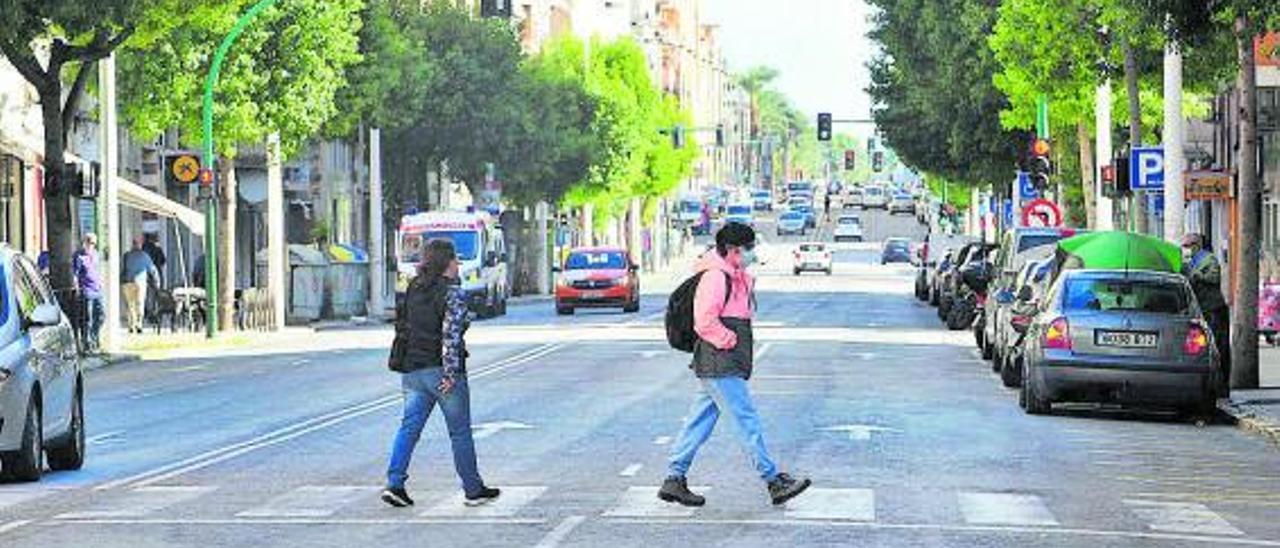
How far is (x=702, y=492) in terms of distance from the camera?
64.5 ft

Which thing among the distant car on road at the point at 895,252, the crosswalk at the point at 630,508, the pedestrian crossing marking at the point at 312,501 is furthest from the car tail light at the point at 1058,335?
the distant car on road at the point at 895,252

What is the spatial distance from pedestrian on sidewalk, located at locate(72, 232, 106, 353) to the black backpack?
2911 cm

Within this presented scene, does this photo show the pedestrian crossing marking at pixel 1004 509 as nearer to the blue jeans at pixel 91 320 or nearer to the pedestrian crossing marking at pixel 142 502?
the pedestrian crossing marking at pixel 142 502

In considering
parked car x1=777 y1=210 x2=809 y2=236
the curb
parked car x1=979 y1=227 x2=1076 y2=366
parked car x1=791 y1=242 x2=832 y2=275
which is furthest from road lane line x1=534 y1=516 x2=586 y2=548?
parked car x1=777 y1=210 x2=809 y2=236

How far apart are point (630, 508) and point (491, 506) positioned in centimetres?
85

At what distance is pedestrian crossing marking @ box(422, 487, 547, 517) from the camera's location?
18.0 meters

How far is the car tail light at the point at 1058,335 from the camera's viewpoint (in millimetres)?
29812

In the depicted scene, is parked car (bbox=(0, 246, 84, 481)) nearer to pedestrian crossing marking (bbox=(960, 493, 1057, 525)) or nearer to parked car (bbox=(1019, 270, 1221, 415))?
pedestrian crossing marking (bbox=(960, 493, 1057, 525))

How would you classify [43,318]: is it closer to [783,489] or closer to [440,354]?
[440,354]

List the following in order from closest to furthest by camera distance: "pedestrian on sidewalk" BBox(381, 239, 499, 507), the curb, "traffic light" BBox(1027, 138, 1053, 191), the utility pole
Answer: "pedestrian on sidewalk" BBox(381, 239, 499, 507) → the curb → the utility pole → "traffic light" BBox(1027, 138, 1053, 191)

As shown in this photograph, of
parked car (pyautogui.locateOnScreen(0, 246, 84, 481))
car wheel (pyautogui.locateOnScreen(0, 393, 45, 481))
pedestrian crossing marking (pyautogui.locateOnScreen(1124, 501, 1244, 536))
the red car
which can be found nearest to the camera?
pedestrian crossing marking (pyautogui.locateOnScreen(1124, 501, 1244, 536))

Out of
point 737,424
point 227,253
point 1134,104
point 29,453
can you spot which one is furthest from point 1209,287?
point 227,253

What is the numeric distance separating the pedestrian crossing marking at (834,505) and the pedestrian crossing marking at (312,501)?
2719mm

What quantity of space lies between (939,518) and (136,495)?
5197 mm
